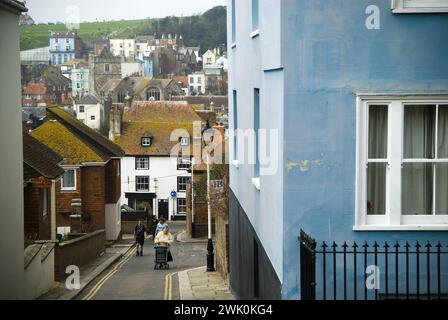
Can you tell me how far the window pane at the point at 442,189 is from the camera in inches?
384

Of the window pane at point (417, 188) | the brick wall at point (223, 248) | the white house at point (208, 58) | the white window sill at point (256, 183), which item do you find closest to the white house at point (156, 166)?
the brick wall at point (223, 248)

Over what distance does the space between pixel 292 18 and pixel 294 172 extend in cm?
167

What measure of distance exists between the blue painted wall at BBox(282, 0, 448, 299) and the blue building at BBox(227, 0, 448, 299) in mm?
11

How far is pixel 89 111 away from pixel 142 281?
230 ft

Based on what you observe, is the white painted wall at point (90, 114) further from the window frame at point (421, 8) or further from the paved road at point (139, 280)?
the window frame at point (421, 8)

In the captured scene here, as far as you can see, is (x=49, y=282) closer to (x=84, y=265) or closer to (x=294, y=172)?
(x=84, y=265)

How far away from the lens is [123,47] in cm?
16338

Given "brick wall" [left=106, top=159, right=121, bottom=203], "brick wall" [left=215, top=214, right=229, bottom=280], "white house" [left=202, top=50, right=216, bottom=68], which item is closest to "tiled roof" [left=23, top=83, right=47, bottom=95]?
"brick wall" [left=106, top=159, right=121, bottom=203]

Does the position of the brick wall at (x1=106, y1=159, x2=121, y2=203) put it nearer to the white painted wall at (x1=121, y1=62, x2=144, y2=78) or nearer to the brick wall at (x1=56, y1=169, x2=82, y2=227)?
the brick wall at (x1=56, y1=169, x2=82, y2=227)

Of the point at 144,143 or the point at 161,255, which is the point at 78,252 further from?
the point at 144,143

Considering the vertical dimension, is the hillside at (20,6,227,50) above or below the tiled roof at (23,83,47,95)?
above

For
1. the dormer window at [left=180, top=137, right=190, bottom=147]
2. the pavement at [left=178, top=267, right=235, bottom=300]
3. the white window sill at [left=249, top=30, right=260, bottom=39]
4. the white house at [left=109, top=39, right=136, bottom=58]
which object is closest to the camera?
the white window sill at [left=249, top=30, right=260, bottom=39]

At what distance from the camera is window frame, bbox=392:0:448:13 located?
30.8ft
